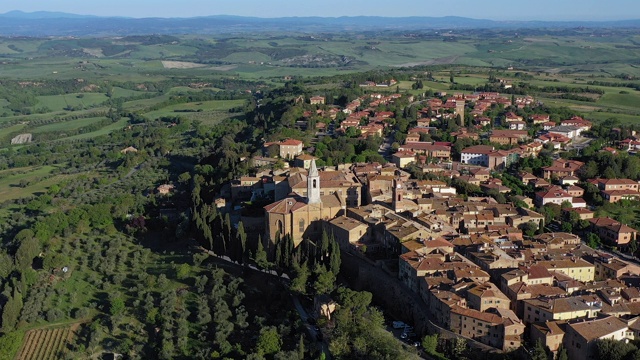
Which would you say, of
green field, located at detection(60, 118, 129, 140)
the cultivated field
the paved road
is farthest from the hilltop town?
green field, located at detection(60, 118, 129, 140)

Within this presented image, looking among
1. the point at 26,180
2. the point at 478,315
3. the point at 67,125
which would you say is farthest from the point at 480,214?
the point at 67,125

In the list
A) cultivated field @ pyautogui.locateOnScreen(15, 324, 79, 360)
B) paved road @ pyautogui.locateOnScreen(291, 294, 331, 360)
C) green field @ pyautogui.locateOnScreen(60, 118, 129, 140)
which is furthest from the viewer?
green field @ pyautogui.locateOnScreen(60, 118, 129, 140)

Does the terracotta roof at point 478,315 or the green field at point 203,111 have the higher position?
the terracotta roof at point 478,315

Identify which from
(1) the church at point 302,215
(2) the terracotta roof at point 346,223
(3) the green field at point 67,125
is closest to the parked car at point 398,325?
(2) the terracotta roof at point 346,223

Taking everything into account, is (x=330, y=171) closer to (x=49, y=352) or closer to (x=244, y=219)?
(x=244, y=219)

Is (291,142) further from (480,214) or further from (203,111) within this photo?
(203,111)

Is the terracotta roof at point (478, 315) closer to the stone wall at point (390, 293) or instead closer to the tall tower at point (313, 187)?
the stone wall at point (390, 293)

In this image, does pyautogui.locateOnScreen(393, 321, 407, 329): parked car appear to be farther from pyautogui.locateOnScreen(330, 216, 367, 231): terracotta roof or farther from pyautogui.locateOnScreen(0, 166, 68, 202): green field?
pyautogui.locateOnScreen(0, 166, 68, 202): green field
